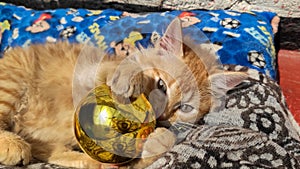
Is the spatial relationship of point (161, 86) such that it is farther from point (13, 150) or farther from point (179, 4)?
point (179, 4)

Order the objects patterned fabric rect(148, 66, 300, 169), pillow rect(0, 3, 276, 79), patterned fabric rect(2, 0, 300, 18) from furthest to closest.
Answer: patterned fabric rect(2, 0, 300, 18) < pillow rect(0, 3, 276, 79) < patterned fabric rect(148, 66, 300, 169)

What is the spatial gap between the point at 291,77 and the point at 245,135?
134 centimetres

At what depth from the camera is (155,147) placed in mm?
1749

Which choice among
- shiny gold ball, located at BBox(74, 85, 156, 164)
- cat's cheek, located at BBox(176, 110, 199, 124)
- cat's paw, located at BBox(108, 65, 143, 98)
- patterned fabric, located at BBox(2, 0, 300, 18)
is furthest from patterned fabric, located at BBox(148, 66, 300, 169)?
patterned fabric, located at BBox(2, 0, 300, 18)

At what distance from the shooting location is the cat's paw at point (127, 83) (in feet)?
5.62

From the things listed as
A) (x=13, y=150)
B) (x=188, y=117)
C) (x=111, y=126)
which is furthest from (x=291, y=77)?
(x=13, y=150)

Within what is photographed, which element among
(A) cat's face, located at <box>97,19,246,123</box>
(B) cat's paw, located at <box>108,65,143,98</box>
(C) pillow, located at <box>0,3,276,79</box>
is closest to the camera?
(B) cat's paw, located at <box>108,65,143,98</box>

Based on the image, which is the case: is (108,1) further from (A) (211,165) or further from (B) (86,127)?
(A) (211,165)

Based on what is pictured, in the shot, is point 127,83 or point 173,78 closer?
point 127,83

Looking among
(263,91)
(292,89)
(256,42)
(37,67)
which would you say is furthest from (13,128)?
(292,89)

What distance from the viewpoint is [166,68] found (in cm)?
193

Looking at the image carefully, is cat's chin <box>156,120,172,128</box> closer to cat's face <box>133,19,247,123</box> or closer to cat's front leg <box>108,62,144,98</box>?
cat's face <box>133,19,247,123</box>

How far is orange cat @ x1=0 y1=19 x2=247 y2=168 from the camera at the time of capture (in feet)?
6.13

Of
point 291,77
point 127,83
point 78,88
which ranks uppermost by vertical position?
point 127,83
